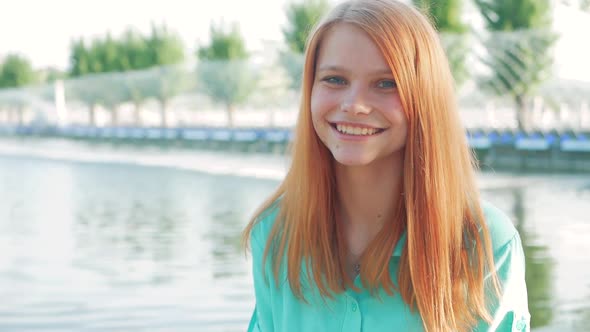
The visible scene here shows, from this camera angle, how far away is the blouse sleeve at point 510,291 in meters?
1.89

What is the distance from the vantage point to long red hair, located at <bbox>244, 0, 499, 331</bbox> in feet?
6.13

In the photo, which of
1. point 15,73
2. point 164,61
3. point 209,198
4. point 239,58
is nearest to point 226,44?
point 239,58

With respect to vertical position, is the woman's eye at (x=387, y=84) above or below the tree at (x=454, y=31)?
above

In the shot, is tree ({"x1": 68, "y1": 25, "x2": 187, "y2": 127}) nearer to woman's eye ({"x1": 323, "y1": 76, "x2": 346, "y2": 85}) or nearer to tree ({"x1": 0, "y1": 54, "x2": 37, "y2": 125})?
tree ({"x1": 0, "y1": 54, "x2": 37, "y2": 125})

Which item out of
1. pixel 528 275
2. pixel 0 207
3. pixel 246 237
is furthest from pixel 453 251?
pixel 0 207

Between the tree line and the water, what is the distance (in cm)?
320

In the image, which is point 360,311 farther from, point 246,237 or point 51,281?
point 51,281

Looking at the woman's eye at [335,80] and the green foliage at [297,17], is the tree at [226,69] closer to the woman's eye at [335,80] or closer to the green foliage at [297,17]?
the green foliage at [297,17]

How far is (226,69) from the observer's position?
70625 mm

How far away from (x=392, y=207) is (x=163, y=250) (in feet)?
28.3

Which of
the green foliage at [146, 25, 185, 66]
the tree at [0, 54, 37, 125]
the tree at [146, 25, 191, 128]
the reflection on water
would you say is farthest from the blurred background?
the tree at [0, 54, 37, 125]

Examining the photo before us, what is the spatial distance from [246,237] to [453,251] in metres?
0.50

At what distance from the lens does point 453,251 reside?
1.91m

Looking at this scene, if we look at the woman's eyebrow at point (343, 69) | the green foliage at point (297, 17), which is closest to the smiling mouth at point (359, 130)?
the woman's eyebrow at point (343, 69)
